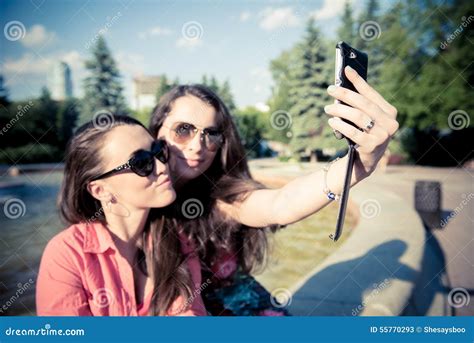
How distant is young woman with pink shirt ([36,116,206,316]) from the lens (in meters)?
1.34

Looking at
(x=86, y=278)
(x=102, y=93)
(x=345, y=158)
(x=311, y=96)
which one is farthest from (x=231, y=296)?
(x=102, y=93)

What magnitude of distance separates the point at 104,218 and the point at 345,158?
114 centimetres

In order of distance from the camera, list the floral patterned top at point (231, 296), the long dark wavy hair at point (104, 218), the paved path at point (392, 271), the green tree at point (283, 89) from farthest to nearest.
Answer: the green tree at point (283, 89)
the paved path at point (392, 271)
the floral patterned top at point (231, 296)
the long dark wavy hair at point (104, 218)

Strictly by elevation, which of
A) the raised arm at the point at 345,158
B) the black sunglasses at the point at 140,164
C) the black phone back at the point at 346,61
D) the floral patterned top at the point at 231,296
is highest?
the black phone back at the point at 346,61

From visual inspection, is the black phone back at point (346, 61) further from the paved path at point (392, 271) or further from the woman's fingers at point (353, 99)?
the paved path at point (392, 271)

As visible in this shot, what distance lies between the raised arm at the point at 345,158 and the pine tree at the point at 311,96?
10.2 metres

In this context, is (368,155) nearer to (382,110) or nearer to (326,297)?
(382,110)

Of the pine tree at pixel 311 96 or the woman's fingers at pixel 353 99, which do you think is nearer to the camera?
the woman's fingers at pixel 353 99

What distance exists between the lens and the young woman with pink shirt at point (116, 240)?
1.34 metres

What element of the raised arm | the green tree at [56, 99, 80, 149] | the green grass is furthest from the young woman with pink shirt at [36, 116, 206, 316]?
the green tree at [56, 99, 80, 149]

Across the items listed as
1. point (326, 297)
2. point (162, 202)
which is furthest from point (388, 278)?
point (162, 202)

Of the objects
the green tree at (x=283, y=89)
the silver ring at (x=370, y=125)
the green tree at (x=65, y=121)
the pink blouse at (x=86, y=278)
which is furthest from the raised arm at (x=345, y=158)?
the green tree at (x=65, y=121)

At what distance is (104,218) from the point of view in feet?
5.24

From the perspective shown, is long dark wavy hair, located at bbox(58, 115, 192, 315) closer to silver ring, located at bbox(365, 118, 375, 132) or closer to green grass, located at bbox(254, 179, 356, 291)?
silver ring, located at bbox(365, 118, 375, 132)
